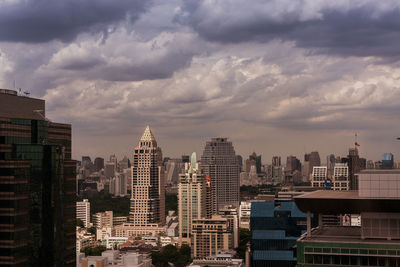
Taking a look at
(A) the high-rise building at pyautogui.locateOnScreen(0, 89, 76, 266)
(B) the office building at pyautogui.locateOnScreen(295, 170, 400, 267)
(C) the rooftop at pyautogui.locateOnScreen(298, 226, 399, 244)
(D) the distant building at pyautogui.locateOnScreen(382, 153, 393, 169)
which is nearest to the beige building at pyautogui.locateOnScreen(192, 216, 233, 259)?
(D) the distant building at pyautogui.locateOnScreen(382, 153, 393, 169)

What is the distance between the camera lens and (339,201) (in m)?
41.2

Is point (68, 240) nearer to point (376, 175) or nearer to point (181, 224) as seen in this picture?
point (376, 175)

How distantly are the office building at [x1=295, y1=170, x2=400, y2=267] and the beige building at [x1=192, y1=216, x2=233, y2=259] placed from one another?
5118 inches

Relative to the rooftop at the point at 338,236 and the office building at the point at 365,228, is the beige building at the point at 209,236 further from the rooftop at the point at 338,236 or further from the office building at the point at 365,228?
the office building at the point at 365,228

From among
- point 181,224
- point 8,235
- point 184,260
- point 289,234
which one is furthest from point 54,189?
point 181,224

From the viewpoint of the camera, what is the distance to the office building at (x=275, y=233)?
388ft

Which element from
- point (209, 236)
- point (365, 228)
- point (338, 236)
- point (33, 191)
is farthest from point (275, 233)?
point (365, 228)

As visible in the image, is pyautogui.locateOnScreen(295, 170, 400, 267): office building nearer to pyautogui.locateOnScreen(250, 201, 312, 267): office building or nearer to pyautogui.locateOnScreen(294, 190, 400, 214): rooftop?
pyautogui.locateOnScreen(294, 190, 400, 214): rooftop

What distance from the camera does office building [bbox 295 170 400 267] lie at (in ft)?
130

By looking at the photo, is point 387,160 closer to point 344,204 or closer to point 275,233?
point 275,233

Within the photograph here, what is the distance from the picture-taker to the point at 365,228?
41344mm

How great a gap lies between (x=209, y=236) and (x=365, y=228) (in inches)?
5211

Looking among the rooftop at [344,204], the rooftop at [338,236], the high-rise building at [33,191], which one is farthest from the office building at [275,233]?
the rooftop at [344,204]

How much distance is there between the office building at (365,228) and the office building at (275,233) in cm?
7796
